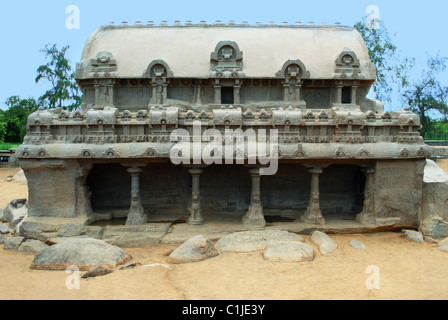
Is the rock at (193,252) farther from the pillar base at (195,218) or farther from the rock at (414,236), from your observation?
the rock at (414,236)

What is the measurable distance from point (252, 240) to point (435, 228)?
525 cm

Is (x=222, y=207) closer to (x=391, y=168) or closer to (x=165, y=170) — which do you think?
(x=165, y=170)

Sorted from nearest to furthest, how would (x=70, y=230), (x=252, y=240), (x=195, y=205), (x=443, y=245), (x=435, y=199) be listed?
1. (x=252, y=240)
2. (x=443, y=245)
3. (x=70, y=230)
4. (x=195, y=205)
5. (x=435, y=199)

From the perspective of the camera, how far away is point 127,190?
1235 cm

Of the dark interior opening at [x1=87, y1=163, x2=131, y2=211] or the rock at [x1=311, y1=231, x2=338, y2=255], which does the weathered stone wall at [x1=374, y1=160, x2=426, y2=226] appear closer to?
the rock at [x1=311, y1=231, x2=338, y2=255]

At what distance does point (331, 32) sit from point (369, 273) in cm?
911

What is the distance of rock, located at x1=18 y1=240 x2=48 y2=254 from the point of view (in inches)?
380

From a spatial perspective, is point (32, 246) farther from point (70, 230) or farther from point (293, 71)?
point (293, 71)

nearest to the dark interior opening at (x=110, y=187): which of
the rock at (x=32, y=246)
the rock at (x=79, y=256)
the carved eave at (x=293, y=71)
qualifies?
the rock at (x=32, y=246)

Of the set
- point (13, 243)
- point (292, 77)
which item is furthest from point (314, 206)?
point (13, 243)

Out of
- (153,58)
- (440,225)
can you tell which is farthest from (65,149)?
(440,225)

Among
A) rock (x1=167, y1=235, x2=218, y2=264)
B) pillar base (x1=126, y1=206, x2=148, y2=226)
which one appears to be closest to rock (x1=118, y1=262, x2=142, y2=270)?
rock (x1=167, y1=235, x2=218, y2=264)

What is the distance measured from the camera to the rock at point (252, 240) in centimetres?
930

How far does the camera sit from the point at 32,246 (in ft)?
31.9
